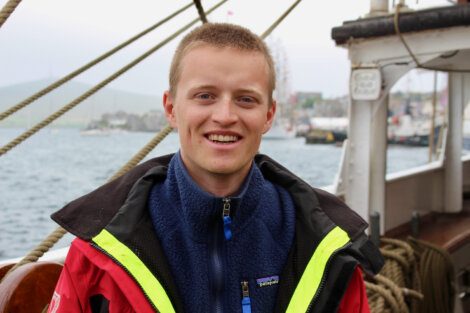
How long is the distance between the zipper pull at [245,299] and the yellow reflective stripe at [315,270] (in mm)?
96

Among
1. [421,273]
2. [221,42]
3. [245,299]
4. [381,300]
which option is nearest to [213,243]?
[245,299]

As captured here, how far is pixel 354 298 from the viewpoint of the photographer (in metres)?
1.42

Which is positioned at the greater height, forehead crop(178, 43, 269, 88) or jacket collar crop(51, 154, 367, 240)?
forehead crop(178, 43, 269, 88)

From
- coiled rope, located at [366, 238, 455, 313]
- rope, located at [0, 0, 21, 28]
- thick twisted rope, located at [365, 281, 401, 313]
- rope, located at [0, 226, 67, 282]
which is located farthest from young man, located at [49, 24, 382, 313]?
coiled rope, located at [366, 238, 455, 313]

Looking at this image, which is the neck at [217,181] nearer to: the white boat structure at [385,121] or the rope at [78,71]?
the rope at [78,71]

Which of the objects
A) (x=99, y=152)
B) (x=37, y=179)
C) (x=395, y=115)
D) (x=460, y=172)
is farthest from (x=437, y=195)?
(x=99, y=152)

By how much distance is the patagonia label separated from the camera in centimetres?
138

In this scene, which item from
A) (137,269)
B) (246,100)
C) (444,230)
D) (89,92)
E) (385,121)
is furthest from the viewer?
(444,230)

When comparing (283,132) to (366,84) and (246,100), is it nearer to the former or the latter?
(366,84)

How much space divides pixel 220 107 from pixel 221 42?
0.18 m

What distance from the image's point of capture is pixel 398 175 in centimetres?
558

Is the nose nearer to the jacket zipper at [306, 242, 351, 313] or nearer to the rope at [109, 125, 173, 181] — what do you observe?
the jacket zipper at [306, 242, 351, 313]

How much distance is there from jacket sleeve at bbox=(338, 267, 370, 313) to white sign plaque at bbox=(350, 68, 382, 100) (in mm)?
2999

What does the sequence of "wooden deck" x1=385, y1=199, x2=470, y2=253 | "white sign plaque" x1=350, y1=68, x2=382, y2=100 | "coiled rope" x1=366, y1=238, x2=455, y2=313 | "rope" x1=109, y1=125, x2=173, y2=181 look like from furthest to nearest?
"wooden deck" x1=385, y1=199, x2=470, y2=253 < "white sign plaque" x1=350, y1=68, x2=382, y2=100 < "coiled rope" x1=366, y1=238, x2=455, y2=313 < "rope" x1=109, y1=125, x2=173, y2=181
